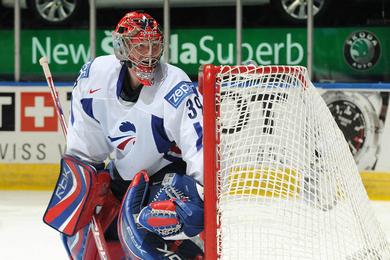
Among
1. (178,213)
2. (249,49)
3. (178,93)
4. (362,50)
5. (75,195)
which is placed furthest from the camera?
(249,49)

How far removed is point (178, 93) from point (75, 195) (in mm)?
415

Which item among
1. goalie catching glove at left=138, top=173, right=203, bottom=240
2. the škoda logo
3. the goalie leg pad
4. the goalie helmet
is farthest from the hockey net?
the škoda logo

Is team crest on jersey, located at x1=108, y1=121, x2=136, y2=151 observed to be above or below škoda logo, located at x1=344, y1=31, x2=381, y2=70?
below

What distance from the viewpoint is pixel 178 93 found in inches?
89.4

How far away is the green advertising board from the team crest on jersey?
4248mm

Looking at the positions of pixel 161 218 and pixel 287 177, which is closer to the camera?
pixel 161 218

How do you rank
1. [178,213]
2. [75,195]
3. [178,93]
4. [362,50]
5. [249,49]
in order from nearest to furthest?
[178,213]
[178,93]
[75,195]
[362,50]
[249,49]

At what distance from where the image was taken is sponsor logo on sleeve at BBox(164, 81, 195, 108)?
2.25m

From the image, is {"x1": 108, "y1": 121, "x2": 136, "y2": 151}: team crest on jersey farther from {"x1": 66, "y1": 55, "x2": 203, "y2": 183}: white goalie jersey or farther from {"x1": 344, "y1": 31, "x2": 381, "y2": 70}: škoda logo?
{"x1": 344, "y1": 31, "x2": 381, "y2": 70}: škoda logo

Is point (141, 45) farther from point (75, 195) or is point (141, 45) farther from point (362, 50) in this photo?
point (362, 50)

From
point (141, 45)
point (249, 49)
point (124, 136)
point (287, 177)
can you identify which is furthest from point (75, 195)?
point (249, 49)

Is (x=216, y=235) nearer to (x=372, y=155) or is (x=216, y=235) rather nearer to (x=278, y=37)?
(x=372, y=155)

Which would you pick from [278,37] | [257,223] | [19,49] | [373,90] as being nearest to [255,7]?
[278,37]

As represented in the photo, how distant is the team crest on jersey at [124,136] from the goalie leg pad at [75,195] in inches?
3.8
